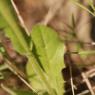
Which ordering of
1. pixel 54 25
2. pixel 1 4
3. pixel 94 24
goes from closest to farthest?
pixel 1 4 < pixel 94 24 < pixel 54 25

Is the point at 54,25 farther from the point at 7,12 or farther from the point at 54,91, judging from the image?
the point at 7,12

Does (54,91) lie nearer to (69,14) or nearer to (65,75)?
(65,75)

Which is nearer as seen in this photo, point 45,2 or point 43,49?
point 43,49

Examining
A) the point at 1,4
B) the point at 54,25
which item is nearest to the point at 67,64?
the point at 54,25

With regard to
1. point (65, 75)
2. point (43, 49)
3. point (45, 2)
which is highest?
point (43, 49)

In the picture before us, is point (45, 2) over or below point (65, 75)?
over

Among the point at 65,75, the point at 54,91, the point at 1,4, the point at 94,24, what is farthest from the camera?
the point at 94,24

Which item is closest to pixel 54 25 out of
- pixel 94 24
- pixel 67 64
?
pixel 94 24
